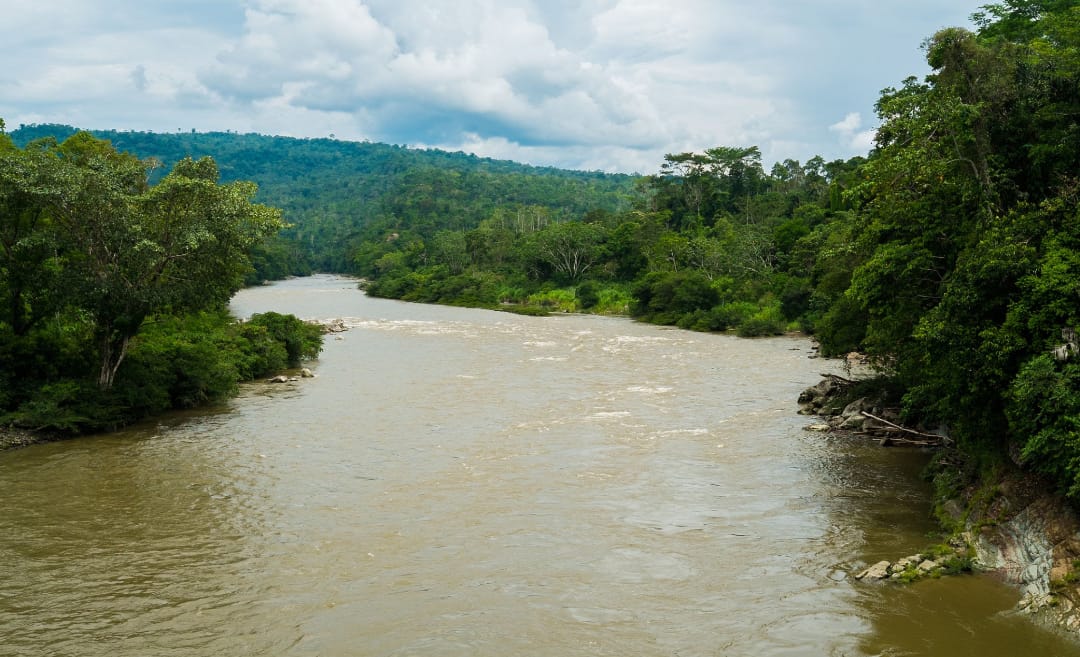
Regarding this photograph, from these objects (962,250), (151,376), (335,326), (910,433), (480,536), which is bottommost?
(480,536)

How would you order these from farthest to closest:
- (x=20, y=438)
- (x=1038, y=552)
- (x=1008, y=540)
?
(x=20, y=438)
(x=1008, y=540)
(x=1038, y=552)

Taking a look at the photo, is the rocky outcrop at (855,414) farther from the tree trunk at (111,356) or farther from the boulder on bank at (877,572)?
the tree trunk at (111,356)

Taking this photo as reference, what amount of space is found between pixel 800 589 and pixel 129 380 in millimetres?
21284

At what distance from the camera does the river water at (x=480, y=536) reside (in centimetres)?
1092

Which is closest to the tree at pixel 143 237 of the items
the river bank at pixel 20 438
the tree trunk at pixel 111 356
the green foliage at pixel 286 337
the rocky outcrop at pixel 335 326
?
the tree trunk at pixel 111 356

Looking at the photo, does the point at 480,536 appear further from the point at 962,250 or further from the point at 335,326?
the point at 335,326

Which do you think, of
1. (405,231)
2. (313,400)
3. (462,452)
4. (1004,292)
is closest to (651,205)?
(405,231)

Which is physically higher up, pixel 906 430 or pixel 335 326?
pixel 335 326

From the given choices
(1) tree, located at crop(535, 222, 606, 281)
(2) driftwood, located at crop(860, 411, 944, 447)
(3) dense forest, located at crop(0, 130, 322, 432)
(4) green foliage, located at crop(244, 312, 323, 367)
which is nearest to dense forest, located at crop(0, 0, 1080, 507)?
(3) dense forest, located at crop(0, 130, 322, 432)

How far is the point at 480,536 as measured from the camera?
1501 cm

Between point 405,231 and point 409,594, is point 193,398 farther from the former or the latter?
point 405,231

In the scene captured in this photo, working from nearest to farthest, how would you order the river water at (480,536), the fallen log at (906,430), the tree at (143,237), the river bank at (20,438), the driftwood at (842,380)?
the river water at (480,536) → the fallen log at (906,430) → the river bank at (20,438) → the tree at (143,237) → the driftwood at (842,380)

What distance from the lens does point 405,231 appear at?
146 meters

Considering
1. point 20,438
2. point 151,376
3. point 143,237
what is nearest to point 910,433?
point 143,237
